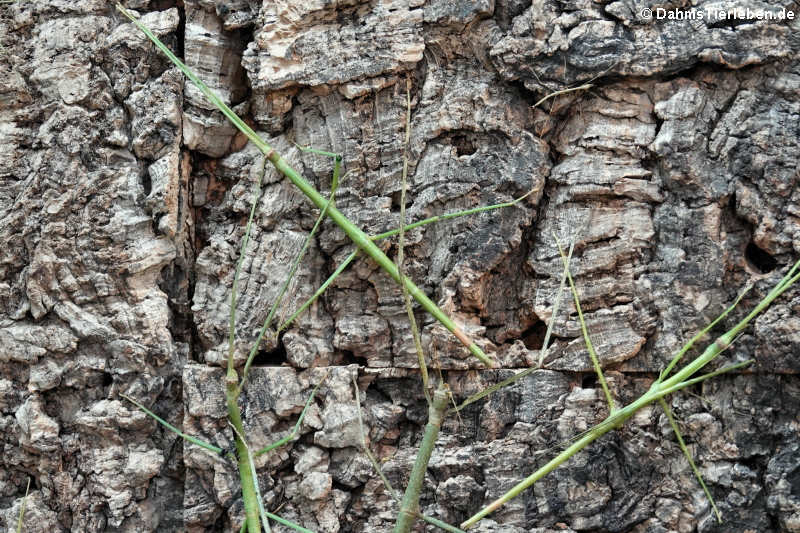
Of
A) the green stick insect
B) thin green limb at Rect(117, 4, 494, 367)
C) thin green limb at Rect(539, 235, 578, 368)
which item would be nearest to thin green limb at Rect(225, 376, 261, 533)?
the green stick insect

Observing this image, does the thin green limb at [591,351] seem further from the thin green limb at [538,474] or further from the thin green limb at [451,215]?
the thin green limb at [451,215]

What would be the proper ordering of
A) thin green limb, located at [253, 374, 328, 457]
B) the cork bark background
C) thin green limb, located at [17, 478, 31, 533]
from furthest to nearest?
thin green limb, located at [17, 478, 31, 533]
thin green limb, located at [253, 374, 328, 457]
the cork bark background

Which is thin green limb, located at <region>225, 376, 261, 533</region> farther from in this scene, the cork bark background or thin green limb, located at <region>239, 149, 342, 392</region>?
the cork bark background

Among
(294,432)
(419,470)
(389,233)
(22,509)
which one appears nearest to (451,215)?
(389,233)

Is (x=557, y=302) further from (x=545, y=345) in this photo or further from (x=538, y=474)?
(x=538, y=474)

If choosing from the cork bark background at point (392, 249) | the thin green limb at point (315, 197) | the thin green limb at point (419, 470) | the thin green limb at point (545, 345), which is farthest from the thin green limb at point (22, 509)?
the thin green limb at point (545, 345)

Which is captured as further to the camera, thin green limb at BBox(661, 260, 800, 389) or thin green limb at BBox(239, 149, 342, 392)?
thin green limb at BBox(239, 149, 342, 392)

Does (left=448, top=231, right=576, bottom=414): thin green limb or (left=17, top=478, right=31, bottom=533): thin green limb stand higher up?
(left=448, top=231, right=576, bottom=414): thin green limb
